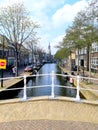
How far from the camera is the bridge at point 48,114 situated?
8.38m

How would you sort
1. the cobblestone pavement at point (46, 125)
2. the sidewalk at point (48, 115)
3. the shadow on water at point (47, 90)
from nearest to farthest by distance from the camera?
the cobblestone pavement at point (46, 125) → the sidewalk at point (48, 115) → the shadow on water at point (47, 90)

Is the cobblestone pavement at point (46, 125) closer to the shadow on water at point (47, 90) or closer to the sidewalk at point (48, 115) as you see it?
the sidewalk at point (48, 115)

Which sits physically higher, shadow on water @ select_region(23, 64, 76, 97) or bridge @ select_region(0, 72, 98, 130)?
bridge @ select_region(0, 72, 98, 130)

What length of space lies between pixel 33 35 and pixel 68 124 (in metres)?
37.8

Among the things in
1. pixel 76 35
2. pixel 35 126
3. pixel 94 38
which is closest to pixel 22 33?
pixel 76 35

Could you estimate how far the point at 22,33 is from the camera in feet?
143

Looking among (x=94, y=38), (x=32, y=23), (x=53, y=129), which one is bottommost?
(x=53, y=129)

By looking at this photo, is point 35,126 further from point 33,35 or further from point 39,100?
point 33,35

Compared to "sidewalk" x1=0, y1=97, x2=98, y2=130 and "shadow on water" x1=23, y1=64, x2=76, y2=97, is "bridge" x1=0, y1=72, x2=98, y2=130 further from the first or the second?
"shadow on water" x1=23, y1=64, x2=76, y2=97

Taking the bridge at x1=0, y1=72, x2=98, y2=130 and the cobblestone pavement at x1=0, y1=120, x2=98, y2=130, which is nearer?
the cobblestone pavement at x1=0, y1=120, x2=98, y2=130

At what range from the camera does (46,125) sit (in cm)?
838

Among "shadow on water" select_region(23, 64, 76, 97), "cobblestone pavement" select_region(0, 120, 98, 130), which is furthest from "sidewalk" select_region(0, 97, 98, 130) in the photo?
"shadow on water" select_region(23, 64, 76, 97)

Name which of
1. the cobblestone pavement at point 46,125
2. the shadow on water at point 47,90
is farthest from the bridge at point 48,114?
the shadow on water at point 47,90

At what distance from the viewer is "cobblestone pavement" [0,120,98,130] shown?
26.7 feet
